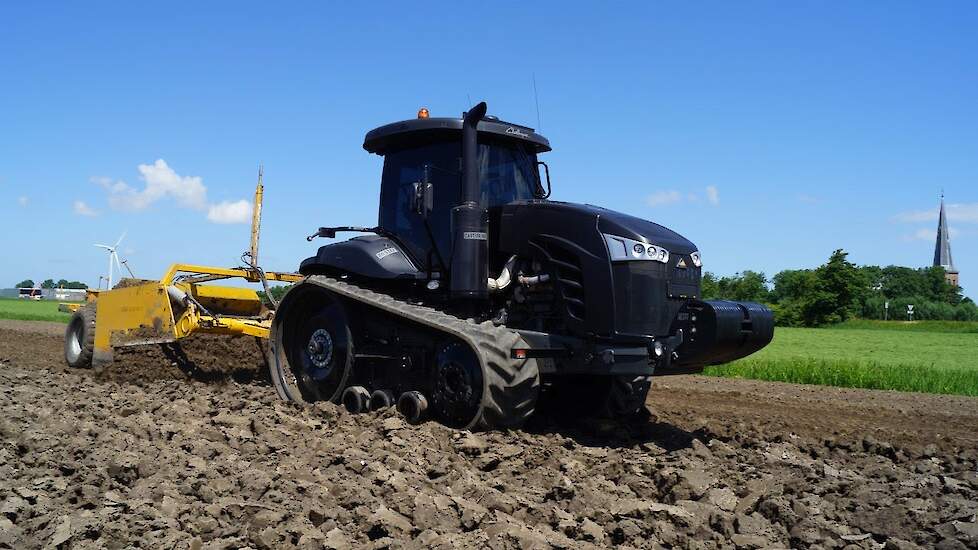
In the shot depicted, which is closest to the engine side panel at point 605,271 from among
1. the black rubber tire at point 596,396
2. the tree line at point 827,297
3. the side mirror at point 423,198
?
the side mirror at point 423,198

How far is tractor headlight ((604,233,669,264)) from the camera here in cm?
682

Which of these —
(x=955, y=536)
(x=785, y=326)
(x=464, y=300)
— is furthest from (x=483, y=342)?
(x=785, y=326)

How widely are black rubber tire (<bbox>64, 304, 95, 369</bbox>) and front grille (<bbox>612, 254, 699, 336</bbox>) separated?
8967mm

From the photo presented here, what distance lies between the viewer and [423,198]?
7668 millimetres

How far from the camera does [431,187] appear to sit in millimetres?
7641

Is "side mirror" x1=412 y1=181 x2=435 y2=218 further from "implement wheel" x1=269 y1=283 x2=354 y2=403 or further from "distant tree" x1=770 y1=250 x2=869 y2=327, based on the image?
"distant tree" x1=770 y1=250 x2=869 y2=327

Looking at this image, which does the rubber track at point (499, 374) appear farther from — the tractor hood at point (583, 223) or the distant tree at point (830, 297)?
the distant tree at point (830, 297)

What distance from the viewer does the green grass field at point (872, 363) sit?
17156mm

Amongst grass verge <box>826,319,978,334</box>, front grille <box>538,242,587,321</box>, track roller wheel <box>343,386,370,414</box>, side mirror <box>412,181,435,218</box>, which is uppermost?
side mirror <box>412,181,435,218</box>

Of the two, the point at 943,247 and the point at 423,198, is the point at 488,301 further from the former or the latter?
the point at 943,247

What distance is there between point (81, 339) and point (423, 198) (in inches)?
324

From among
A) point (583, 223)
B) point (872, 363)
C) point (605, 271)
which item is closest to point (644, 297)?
point (605, 271)

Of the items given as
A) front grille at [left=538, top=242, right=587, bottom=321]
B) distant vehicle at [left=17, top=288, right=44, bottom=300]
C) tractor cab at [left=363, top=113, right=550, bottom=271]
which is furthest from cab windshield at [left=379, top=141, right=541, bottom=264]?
distant vehicle at [left=17, top=288, right=44, bottom=300]

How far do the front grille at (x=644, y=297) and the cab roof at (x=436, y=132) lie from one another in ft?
6.17
